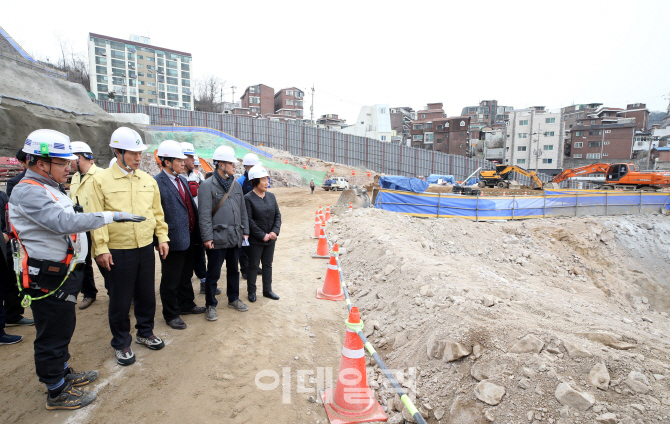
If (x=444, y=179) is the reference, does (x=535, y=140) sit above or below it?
above

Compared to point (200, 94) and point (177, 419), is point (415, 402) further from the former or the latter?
point (200, 94)

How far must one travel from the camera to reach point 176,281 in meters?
3.98

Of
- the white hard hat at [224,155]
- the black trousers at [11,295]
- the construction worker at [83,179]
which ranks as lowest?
the black trousers at [11,295]

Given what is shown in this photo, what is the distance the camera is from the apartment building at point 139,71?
192 feet

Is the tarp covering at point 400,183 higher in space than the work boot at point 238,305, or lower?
higher

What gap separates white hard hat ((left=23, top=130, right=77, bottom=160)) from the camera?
2.49 meters

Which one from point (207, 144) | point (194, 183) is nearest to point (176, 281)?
point (194, 183)

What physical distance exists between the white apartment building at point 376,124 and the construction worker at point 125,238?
59125 millimetres

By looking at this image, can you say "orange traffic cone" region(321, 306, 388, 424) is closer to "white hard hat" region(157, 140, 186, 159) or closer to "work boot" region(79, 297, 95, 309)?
"white hard hat" region(157, 140, 186, 159)

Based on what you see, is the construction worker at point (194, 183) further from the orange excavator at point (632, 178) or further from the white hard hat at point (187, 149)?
the orange excavator at point (632, 178)

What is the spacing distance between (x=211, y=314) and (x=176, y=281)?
62 centimetres

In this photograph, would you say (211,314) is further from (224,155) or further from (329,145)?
(329,145)

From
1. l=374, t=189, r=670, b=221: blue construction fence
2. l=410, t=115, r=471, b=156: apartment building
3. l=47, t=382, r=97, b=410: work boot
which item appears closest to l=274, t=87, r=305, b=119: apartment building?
l=410, t=115, r=471, b=156: apartment building

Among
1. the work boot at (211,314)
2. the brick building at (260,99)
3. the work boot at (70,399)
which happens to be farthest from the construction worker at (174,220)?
the brick building at (260,99)
